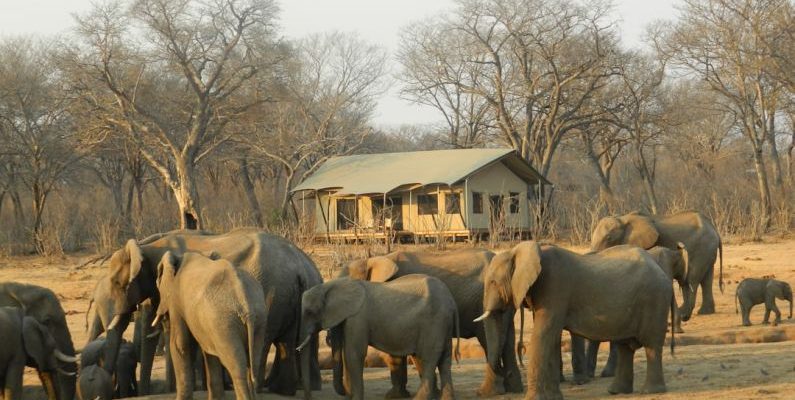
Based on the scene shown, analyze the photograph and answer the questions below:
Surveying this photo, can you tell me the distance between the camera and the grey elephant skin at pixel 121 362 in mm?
12086

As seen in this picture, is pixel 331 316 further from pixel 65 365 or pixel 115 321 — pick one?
pixel 65 365

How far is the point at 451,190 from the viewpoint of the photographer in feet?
140

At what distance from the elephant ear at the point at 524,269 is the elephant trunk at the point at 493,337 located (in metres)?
0.56

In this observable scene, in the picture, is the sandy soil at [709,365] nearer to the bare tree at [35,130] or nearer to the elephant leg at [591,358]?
the elephant leg at [591,358]


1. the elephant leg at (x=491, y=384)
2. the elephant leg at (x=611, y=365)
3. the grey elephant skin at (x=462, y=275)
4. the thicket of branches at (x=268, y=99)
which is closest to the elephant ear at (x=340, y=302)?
the grey elephant skin at (x=462, y=275)

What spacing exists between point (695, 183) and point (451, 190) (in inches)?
780

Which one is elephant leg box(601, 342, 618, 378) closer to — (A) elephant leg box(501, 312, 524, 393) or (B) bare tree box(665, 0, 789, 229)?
(A) elephant leg box(501, 312, 524, 393)

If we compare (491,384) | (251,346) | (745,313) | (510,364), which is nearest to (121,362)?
(251,346)

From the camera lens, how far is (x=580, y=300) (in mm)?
10758

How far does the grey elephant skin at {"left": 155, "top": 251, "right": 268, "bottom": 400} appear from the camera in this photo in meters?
9.71

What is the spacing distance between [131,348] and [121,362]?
8.5 inches

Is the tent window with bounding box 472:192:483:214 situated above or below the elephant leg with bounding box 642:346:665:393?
→ above

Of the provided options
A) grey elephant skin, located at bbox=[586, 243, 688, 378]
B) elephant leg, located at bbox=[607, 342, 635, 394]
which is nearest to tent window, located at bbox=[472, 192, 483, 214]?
grey elephant skin, located at bbox=[586, 243, 688, 378]

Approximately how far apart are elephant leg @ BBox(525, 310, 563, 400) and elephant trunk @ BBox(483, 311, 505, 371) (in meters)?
0.69
